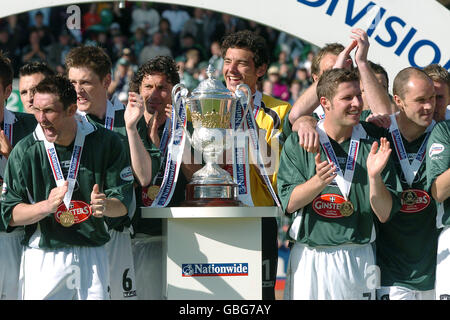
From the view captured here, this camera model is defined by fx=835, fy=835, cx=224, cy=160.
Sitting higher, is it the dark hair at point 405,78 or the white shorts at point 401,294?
the dark hair at point 405,78

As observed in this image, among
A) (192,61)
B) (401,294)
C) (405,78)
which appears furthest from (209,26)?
(401,294)

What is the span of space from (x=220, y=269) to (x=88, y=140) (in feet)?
3.72

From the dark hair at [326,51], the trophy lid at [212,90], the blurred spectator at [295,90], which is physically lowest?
the trophy lid at [212,90]

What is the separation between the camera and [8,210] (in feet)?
16.5

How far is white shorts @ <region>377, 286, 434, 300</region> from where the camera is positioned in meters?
5.43

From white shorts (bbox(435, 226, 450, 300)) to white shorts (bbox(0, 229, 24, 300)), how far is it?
8.90ft

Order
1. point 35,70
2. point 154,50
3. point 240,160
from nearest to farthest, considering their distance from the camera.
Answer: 1. point 240,160
2. point 35,70
3. point 154,50

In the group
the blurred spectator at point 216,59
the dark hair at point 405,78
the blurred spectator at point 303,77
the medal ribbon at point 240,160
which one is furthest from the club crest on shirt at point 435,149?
the blurred spectator at point 303,77

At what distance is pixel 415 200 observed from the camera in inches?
213

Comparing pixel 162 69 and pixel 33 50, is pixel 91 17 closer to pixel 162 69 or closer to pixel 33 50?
pixel 33 50

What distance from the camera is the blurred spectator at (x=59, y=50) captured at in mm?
15594

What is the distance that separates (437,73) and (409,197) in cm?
100

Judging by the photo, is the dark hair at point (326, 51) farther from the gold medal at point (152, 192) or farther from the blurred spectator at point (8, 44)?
the blurred spectator at point (8, 44)

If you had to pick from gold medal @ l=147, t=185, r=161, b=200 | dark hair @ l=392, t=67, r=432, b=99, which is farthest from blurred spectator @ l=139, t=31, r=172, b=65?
dark hair @ l=392, t=67, r=432, b=99
